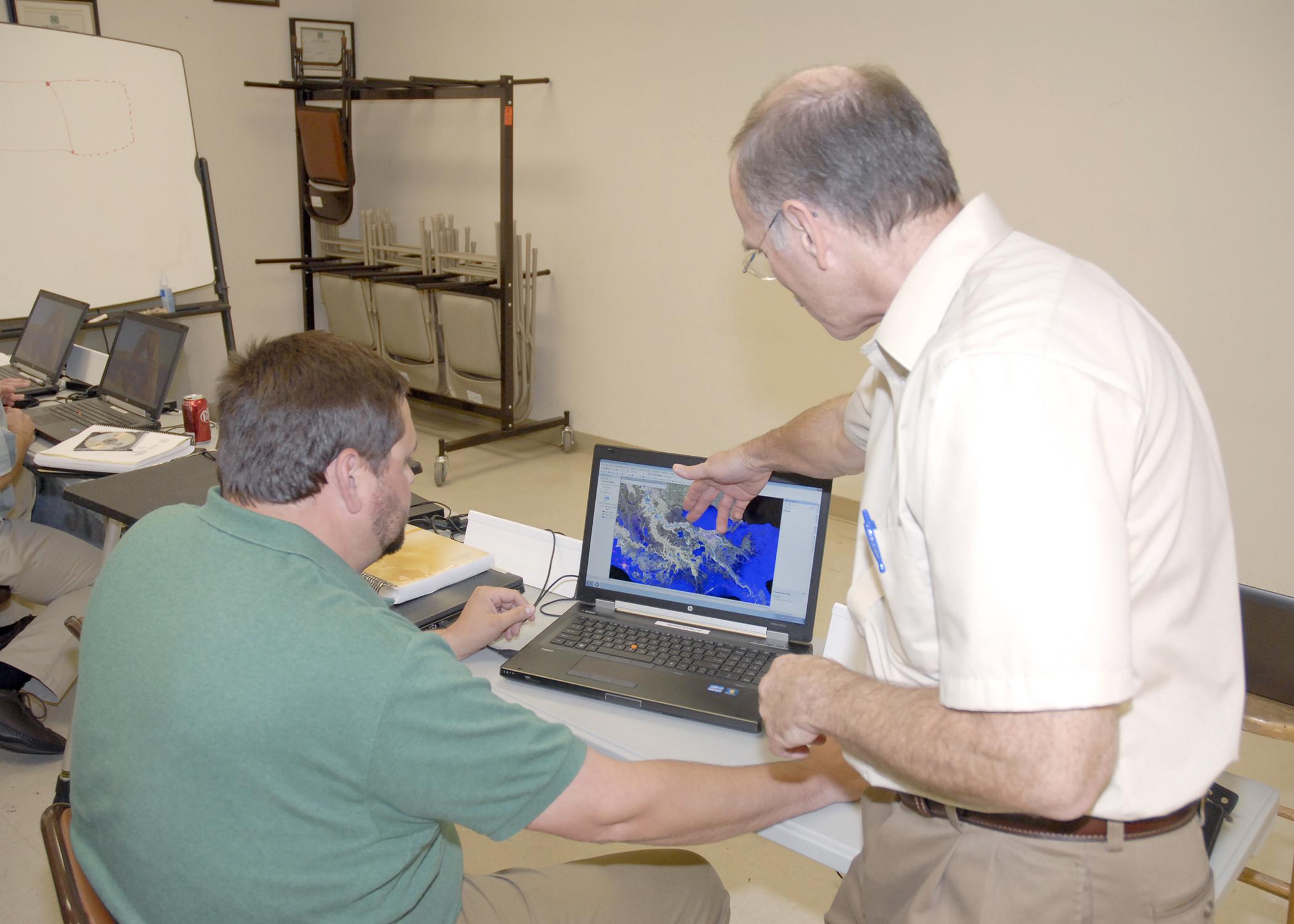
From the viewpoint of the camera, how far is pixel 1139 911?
0.86m

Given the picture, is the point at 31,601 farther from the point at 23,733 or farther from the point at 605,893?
the point at 605,893

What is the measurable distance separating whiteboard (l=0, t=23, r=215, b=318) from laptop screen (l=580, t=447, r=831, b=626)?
3.41 metres

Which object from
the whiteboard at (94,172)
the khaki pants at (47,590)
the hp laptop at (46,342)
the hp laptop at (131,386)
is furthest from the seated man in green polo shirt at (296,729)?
the whiteboard at (94,172)

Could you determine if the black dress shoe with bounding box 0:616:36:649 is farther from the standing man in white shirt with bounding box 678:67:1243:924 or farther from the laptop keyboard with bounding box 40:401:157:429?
the standing man in white shirt with bounding box 678:67:1243:924

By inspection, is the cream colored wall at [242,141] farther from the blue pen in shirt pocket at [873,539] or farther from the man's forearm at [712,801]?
the blue pen in shirt pocket at [873,539]

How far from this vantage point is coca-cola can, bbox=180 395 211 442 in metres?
2.69

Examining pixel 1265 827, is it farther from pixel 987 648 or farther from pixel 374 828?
pixel 374 828

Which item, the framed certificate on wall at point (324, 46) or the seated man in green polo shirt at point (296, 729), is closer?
the seated man in green polo shirt at point (296, 729)

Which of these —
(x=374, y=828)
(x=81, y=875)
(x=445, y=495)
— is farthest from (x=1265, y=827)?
(x=445, y=495)

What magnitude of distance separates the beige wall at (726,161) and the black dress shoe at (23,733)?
2.79 metres

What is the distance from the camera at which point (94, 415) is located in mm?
2918

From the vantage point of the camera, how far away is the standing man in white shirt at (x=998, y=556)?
2.26ft

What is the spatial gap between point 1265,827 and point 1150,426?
2.57 ft

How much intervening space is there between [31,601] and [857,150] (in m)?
2.66
